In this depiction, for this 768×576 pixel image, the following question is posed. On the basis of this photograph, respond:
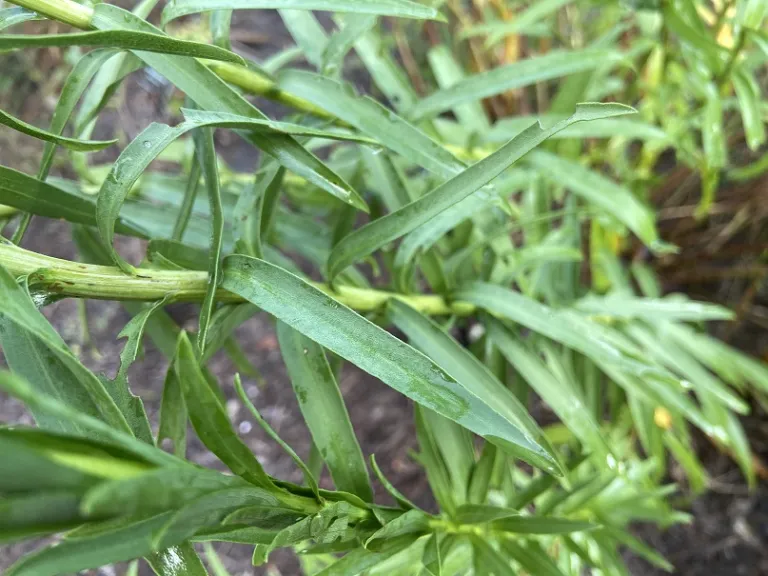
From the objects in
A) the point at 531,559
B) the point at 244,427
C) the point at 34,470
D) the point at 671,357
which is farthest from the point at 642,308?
the point at 244,427

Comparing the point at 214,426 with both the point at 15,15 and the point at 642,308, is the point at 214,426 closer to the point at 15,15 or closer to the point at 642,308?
the point at 15,15

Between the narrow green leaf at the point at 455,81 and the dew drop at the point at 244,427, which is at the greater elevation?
the narrow green leaf at the point at 455,81

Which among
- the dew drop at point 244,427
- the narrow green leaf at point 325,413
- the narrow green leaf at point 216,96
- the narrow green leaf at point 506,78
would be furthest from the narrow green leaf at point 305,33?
the dew drop at point 244,427

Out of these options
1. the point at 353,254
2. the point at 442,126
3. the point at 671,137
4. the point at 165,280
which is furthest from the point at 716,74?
the point at 165,280

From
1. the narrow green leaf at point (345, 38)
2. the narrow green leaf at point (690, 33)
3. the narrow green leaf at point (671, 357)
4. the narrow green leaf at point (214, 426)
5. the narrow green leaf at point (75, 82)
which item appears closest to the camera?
the narrow green leaf at point (214, 426)

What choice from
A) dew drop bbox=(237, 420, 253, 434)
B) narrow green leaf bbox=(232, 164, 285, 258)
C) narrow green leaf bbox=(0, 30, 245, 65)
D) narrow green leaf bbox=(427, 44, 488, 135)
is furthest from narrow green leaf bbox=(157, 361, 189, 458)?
dew drop bbox=(237, 420, 253, 434)

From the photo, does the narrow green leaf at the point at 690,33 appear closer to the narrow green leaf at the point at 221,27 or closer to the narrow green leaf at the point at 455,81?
the narrow green leaf at the point at 455,81

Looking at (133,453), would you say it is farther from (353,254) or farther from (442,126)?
(442,126)
